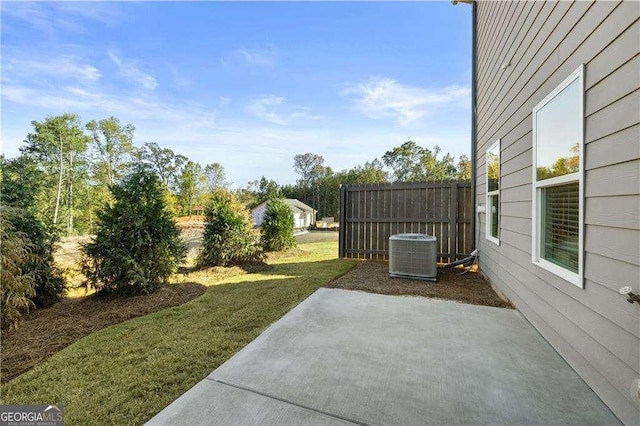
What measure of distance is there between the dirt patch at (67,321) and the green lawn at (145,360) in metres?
0.17

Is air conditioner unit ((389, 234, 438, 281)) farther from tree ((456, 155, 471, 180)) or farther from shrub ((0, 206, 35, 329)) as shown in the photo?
tree ((456, 155, 471, 180))

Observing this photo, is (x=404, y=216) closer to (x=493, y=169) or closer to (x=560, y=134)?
(x=493, y=169)

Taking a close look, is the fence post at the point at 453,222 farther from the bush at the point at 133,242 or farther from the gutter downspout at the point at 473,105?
the bush at the point at 133,242

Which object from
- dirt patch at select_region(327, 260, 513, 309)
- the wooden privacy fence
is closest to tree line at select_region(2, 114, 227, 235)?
the wooden privacy fence

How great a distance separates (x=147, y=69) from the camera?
719cm

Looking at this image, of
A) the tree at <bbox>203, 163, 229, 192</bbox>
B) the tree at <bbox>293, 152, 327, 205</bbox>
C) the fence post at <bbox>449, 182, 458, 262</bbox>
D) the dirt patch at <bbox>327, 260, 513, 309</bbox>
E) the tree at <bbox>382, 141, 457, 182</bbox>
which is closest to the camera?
the dirt patch at <bbox>327, 260, 513, 309</bbox>

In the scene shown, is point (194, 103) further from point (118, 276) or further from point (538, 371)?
point (538, 371)

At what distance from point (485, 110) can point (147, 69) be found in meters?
8.17

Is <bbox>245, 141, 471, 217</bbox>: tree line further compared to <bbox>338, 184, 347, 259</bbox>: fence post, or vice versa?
<bbox>245, 141, 471, 217</bbox>: tree line

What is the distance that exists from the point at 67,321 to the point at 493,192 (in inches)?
229

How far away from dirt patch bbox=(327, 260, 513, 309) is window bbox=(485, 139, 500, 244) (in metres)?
0.77

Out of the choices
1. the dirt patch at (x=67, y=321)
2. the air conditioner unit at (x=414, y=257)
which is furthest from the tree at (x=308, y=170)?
the dirt patch at (x=67, y=321)

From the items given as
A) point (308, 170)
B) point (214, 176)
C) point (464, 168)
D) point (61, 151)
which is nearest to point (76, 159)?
point (61, 151)

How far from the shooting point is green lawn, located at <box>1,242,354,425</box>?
159 cm
